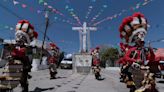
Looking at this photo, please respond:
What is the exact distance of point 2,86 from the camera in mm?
9312

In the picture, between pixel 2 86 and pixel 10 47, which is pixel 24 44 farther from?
pixel 2 86

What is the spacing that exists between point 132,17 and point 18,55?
147 inches

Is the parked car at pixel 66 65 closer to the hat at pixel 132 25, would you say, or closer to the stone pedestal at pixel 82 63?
the stone pedestal at pixel 82 63

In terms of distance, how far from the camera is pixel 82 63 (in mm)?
31109

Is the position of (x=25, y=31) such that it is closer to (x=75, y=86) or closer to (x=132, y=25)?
(x=132, y=25)

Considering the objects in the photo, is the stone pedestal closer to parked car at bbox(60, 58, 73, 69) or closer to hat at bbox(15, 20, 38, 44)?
parked car at bbox(60, 58, 73, 69)

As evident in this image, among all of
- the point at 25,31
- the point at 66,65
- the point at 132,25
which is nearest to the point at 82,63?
the point at 66,65

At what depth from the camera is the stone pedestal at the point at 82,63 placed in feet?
101

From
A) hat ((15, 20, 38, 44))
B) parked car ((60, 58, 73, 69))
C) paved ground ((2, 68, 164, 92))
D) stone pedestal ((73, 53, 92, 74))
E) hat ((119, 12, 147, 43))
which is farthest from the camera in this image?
parked car ((60, 58, 73, 69))

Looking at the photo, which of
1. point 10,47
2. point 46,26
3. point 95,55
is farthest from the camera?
point 46,26

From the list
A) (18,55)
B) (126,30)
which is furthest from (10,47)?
(126,30)

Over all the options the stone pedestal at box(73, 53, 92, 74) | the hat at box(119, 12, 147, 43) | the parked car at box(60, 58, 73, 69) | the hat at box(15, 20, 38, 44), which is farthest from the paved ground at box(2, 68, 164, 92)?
the parked car at box(60, 58, 73, 69)

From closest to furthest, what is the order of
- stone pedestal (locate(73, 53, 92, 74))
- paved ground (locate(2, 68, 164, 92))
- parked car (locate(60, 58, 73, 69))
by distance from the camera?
paved ground (locate(2, 68, 164, 92)), stone pedestal (locate(73, 53, 92, 74)), parked car (locate(60, 58, 73, 69))

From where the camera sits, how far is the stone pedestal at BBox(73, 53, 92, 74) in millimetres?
30781
